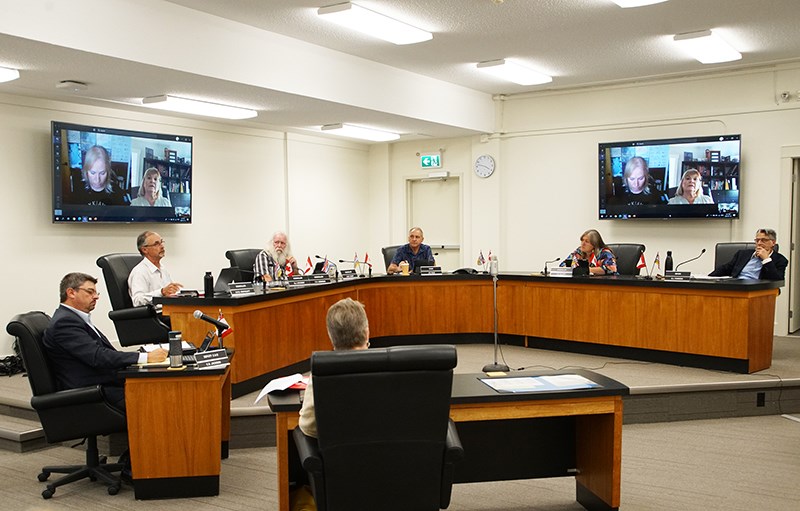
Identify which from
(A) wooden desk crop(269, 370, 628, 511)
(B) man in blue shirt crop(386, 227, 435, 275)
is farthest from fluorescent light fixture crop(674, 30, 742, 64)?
(A) wooden desk crop(269, 370, 628, 511)

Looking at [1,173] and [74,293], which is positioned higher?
[1,173]

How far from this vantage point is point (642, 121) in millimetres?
9047

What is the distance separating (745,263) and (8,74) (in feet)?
21.5

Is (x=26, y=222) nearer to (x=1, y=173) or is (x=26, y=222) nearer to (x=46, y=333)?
(x=1, y=173)

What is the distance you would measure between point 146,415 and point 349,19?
3783 mm

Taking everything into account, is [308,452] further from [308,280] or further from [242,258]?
[242,258]

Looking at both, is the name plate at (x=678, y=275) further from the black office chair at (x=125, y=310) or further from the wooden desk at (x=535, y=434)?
the black office chair at (x=125, y=310)

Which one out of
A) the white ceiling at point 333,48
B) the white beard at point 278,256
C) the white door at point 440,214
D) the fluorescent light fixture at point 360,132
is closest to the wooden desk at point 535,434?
the white ceiling at point 333,48

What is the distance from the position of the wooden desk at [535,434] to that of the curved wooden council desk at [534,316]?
220 cm

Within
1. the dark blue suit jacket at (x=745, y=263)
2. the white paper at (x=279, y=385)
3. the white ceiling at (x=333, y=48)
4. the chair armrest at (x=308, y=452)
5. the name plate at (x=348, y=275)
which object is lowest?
the chair armrest at (x=308, y=452)

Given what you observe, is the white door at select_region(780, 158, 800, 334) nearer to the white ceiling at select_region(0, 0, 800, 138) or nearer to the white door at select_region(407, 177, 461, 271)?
the white ceiling at select_region(0, 0, 800, 138)

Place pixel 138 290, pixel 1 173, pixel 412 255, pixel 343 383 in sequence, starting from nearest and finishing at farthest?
1. pixel 343 383
2. pixel 138 290
3. pixel 1 173
4. pixel 412 255

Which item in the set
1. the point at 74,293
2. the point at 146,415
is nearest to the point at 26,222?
the point at 74,293

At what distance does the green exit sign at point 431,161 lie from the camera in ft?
35.2
